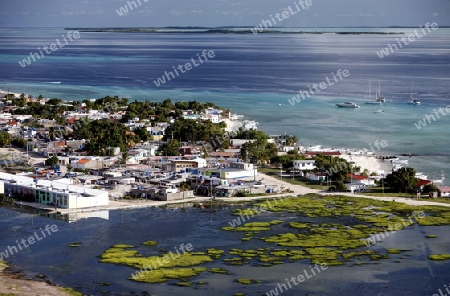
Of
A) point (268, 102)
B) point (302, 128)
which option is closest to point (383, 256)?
point (302, 128)

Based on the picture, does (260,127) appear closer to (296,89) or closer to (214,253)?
(296,89)

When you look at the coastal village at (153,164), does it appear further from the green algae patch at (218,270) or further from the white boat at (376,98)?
the white boat at (376,98)

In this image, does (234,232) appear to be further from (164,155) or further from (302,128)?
(302,128)

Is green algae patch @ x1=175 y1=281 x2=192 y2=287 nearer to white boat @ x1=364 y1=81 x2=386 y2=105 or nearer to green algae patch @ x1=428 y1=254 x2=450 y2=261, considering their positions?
green algae patch @ x1=428 y1=254 x2=450 y2=261

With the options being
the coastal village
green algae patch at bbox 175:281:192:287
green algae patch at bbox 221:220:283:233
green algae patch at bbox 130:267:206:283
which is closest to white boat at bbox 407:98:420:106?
the coastal village

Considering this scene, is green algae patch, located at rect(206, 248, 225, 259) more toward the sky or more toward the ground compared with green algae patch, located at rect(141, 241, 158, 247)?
more toward the ground

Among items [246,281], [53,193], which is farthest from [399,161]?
[246,281]

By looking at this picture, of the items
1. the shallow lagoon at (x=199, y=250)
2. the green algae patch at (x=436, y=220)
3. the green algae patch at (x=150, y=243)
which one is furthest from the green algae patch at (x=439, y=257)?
the green algae patch at (x=150, y=243)
